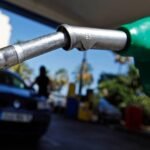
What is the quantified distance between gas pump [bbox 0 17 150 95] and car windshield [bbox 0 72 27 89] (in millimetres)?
9156

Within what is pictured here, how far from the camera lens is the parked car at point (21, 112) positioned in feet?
30.0

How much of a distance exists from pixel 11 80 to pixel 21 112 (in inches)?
62.0

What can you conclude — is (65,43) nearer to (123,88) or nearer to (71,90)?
(71,90)

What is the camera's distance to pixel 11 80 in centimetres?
1070

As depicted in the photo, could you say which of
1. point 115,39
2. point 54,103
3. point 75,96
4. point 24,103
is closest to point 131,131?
point 75,96

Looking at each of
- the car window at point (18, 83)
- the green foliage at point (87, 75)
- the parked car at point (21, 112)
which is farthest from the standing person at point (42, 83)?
the green foliage at point (87, 75)

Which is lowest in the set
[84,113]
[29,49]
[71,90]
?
[84,113]

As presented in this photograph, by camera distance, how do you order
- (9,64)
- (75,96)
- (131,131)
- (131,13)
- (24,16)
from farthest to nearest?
(75,96), (131,131), (24,16), (131,13), (9,64)

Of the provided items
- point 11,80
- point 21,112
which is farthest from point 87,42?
point 11,80

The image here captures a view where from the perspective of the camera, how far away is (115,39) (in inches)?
52.1

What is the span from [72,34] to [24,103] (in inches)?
331

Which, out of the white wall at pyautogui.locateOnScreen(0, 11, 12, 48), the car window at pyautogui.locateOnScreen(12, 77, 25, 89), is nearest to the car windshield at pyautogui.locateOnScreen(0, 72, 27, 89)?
the car window at pyautogui.locateOnScreen(12, 77, 25, 89)

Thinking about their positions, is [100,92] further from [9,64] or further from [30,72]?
[9,64]

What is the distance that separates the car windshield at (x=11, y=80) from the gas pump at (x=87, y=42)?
9.16 meters
